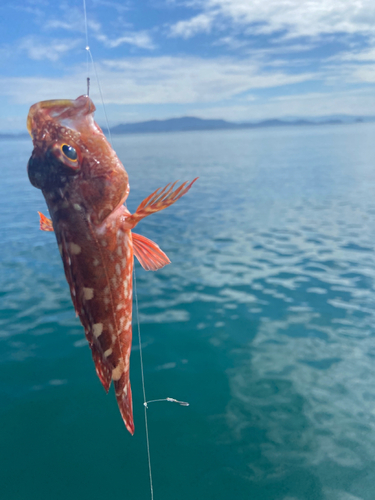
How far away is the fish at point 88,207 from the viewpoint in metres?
2.99

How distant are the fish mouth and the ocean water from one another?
7.27 metres

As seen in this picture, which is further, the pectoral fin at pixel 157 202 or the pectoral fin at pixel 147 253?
the pectoral fin at pixel 147 253

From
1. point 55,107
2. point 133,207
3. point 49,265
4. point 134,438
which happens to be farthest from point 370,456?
point 133,207

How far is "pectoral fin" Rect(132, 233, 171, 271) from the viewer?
12.0 ft

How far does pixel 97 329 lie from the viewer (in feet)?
10.1

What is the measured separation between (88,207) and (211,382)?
27.9ft

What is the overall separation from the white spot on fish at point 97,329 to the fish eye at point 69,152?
128 centimetres

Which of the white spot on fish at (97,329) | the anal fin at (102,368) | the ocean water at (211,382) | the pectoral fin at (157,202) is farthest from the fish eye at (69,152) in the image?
the ocean water at (211,382)

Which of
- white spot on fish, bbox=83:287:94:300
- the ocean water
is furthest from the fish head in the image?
the ocean water

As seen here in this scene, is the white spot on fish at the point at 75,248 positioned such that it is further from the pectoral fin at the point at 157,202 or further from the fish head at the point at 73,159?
the pectoral fin at the point at 157,202

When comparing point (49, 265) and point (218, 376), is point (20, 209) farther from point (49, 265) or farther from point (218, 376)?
point (218, 376)

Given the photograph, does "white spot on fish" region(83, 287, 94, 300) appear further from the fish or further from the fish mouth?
the fish mouth

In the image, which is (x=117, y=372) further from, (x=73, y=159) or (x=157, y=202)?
(x=73, y=159)

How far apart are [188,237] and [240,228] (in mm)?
3935
